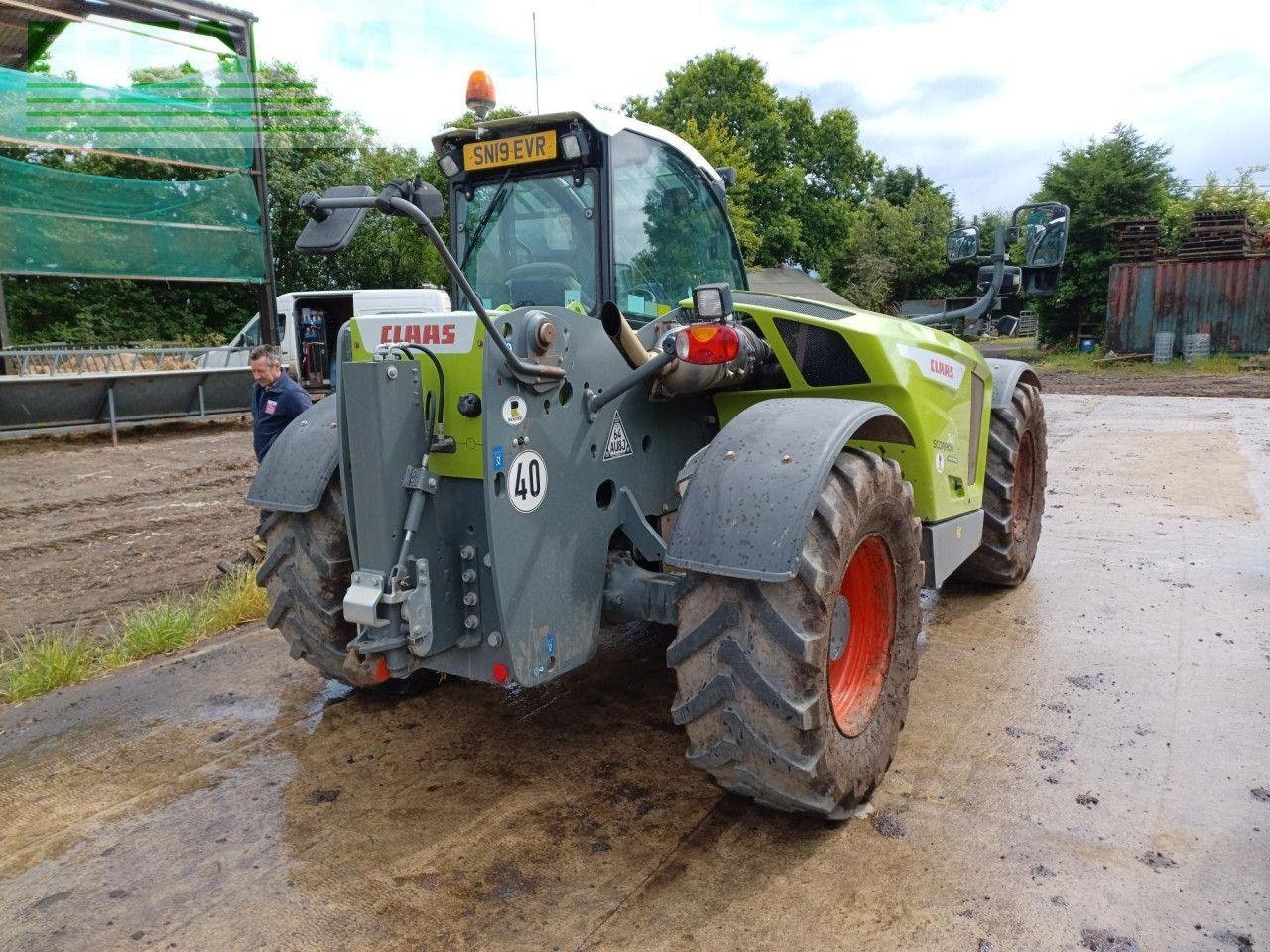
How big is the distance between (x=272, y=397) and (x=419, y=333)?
14.3 feet

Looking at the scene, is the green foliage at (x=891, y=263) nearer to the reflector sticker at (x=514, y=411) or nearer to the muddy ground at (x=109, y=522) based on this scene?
the muddy ground at (x=109, y=522)

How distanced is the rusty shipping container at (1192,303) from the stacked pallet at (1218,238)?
0.39m

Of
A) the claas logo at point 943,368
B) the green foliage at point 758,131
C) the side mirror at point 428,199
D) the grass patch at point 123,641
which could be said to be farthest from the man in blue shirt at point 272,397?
the green foliage at point 758,131

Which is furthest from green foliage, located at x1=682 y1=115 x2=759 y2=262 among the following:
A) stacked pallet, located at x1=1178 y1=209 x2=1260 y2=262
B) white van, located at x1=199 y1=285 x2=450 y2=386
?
stacked pallet, located at x1=1178 y1=209 x2=1260 y2=262

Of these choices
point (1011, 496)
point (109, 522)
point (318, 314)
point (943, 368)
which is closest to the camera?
point (943, 368)

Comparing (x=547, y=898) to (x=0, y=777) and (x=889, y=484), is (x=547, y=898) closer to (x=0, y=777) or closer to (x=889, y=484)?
(x=889, y=484)

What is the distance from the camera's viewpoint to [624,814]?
2.88 m

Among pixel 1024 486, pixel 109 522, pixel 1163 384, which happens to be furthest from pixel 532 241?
pixel 1163 384

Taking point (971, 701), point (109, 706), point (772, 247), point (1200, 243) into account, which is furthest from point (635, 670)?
point (772, 247)

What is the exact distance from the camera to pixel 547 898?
2.47 m

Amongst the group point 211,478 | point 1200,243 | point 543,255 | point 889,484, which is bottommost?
point 211,478

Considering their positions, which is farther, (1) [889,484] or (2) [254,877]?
(1) [889,484]

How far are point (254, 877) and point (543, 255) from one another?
8.07 feet

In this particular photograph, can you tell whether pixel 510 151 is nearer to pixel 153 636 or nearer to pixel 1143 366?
pixel 153 636
